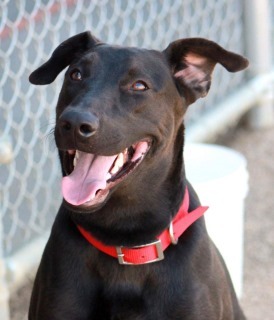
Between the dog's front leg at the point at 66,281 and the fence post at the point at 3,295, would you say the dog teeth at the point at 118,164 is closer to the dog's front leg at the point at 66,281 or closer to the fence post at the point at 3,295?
the dog's front leg at the point at 66,281

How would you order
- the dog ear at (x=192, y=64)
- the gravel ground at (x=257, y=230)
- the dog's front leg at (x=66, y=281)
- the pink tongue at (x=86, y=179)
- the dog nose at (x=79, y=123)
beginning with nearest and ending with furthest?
the dog nose at (x=79, y=123) < the pink tongue at (x=86, y=179) < the dog's front leg at (x=66, y=281) < the dog ear at (x=192, y=64) < the gravel ground at (x=257, y=230)

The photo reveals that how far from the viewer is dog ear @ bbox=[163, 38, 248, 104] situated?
3129 mm

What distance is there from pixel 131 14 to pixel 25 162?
1202mm

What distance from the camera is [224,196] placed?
3973mm

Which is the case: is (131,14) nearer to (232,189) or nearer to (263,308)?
(232,189)

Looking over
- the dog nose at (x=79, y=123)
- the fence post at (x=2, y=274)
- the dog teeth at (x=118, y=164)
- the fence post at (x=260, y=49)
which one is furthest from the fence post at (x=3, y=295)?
the fence post at (x=260, y=49)

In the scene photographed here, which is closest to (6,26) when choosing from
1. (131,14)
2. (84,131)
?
(131,14)

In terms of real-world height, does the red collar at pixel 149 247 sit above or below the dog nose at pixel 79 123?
below

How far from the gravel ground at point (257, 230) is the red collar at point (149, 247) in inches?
47.7

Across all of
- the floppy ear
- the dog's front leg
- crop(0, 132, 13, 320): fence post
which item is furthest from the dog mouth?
crop(0, 132, 13, 320): fence post

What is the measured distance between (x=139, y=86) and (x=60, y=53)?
1.45 feet

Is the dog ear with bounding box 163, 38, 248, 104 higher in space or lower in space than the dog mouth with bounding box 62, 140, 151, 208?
higher

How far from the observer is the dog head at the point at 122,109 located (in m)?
2.75

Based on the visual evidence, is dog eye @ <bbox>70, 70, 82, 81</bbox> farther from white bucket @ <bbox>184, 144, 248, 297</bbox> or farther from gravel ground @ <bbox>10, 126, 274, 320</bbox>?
gravel ground @ <bbox>10, 126, 274, 320</bbox>
